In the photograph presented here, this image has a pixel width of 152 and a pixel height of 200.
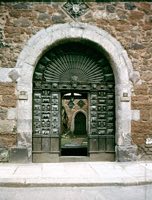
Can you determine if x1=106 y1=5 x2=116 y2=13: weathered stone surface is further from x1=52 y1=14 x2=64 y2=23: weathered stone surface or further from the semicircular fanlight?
the semicircular fanlight

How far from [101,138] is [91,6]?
11.2ft

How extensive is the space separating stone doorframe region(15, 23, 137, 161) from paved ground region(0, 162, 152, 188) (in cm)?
69

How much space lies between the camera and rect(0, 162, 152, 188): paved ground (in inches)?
267

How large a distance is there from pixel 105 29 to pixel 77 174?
3919 mm

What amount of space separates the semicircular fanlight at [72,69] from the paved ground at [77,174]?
2.22 metres

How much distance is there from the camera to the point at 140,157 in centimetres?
944

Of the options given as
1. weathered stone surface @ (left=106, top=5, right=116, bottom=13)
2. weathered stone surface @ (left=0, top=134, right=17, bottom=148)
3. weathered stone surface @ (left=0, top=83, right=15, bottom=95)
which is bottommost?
weathered stone surface @ (left=0, top=134, right=17, bottom=148)

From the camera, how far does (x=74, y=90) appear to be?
9.71 m

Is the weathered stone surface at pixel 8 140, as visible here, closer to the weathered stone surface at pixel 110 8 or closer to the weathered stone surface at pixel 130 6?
the weathered stone surface at pixel 110 8

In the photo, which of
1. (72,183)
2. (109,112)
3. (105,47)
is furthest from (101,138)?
(72,183)

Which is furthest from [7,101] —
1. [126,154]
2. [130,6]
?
[130,6]

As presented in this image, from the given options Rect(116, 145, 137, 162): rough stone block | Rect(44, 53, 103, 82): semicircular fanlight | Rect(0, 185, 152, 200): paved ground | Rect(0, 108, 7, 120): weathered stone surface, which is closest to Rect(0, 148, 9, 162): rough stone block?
Rect(0, 108, 7, 120): weathered stone surface

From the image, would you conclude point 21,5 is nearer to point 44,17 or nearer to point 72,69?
point 44,17

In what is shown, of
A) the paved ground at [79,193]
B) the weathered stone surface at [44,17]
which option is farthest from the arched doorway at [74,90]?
the paved ground at [79,193]
